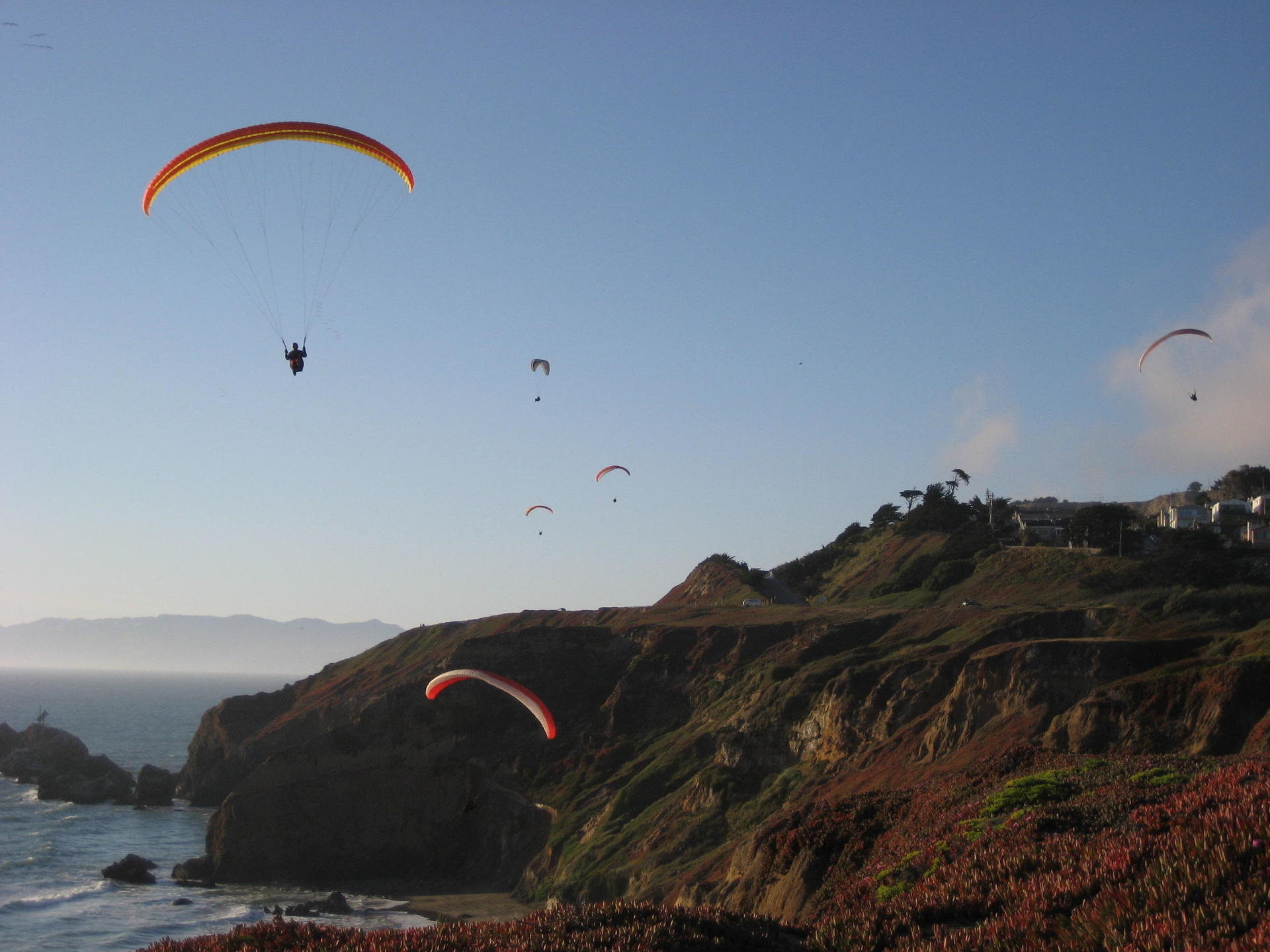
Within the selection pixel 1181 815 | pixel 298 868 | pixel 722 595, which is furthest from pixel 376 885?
pixel 1181 815

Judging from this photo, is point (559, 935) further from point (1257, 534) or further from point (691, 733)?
point (1257, 534)

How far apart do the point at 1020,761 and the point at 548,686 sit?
4677 centimetres

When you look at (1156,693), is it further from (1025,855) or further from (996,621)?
(1025,855)

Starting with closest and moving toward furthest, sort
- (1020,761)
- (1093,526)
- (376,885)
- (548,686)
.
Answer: (1020,761) < (376,885) < (548,686) < (1093,526)

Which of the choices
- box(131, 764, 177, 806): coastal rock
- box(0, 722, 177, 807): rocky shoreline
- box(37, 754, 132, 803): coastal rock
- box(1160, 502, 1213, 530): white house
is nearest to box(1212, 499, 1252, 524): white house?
box(1160, 502, 1213, 530): white house

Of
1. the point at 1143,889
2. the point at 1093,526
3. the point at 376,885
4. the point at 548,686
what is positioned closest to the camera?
the point at 1143,889

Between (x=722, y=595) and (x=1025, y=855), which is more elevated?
(x=722, y=595)

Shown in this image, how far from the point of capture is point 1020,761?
78.8 feet

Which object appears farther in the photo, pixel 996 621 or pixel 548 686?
pixel 548 686

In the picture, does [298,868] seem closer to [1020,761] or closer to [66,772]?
[66,772]

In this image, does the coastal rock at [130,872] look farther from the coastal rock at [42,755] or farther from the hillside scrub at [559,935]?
the hillside scrub at [559,935]

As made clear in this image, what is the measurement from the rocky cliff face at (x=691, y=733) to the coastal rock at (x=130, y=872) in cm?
380

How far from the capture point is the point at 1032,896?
1237 centimetres

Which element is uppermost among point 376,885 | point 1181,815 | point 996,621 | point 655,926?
point 996,621
